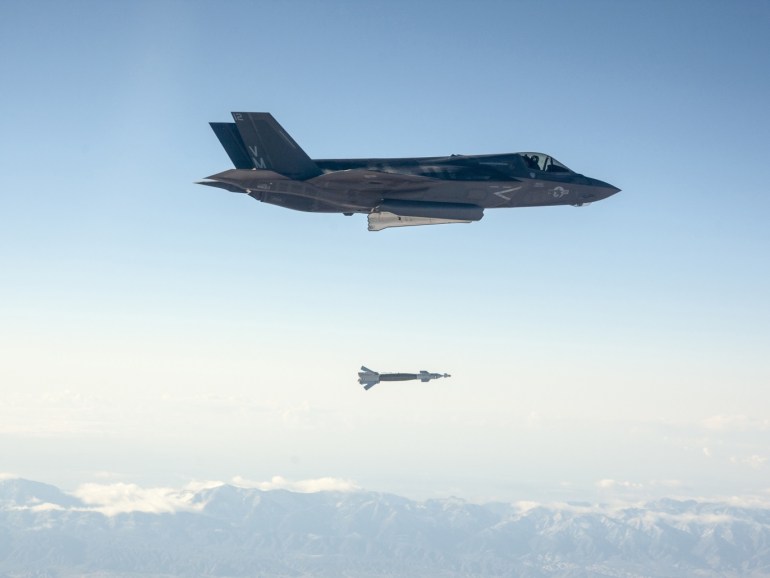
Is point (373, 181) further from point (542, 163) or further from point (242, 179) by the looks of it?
point (542, 163)

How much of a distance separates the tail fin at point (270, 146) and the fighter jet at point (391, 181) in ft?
0.26

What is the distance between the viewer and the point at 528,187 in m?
64.2

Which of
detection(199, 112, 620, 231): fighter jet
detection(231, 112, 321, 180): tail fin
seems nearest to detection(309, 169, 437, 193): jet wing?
detection(199, 112, 620, 231): fighter jet

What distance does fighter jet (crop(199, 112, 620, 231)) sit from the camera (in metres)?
56.8

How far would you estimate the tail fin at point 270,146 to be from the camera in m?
56.7

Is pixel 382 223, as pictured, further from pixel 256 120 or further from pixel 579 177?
pixel 579 177

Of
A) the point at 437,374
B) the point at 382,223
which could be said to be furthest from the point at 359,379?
the point at 382,223

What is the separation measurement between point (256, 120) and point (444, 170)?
16.2 metres

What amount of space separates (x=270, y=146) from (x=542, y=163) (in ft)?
82.7

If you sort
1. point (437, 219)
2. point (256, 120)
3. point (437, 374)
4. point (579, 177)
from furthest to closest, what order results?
point (437, 374), point (579, 177), point (437, 219), point (256, 120)

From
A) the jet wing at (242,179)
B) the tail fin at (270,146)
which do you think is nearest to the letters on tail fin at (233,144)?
the tail fin at (270,146)

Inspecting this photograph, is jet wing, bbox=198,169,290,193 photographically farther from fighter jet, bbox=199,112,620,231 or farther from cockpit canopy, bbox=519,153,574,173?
cockpit canopy, bbox=519,153,574,173

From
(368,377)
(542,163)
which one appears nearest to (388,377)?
(368,377)

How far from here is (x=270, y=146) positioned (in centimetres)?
5706
